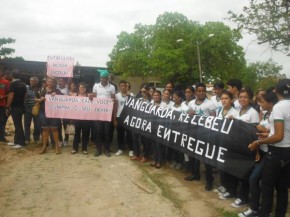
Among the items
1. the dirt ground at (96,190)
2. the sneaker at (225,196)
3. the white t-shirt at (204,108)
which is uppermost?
the white t-shirt at (204,108)

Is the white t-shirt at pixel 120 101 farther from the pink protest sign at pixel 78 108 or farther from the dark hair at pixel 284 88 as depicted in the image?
the dark hair at pixel 284 88

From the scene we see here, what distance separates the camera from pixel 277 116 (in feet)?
13.5

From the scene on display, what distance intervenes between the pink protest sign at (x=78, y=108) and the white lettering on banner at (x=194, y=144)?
1713 mm

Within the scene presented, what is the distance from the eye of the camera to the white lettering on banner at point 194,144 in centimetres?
565

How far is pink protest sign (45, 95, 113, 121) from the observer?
8180 millimetres

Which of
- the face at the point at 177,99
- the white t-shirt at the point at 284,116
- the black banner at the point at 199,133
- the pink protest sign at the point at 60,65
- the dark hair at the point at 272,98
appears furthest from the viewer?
the pink protest sign at the point at 60,65

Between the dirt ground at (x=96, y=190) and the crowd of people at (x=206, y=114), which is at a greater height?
the crowd of people at (x=206, y=114)

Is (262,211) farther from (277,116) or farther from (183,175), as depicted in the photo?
(183,175)

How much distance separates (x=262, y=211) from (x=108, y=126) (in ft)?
15.0

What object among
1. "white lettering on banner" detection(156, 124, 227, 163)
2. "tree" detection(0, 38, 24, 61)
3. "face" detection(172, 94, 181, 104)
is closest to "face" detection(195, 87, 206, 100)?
"face" detection(172, 94, 181, 104)

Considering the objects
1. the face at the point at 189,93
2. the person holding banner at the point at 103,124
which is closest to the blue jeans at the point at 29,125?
the person holding banner at the point at 103,124

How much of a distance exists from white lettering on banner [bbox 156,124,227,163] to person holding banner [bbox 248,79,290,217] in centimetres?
108

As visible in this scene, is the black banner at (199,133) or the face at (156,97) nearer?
the black banner at (199,133)

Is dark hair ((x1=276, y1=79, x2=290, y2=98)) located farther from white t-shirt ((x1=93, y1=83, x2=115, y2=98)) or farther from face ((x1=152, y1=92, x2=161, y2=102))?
white t-shirt ((x1=93, y1=83, x2=115, y2=98))
